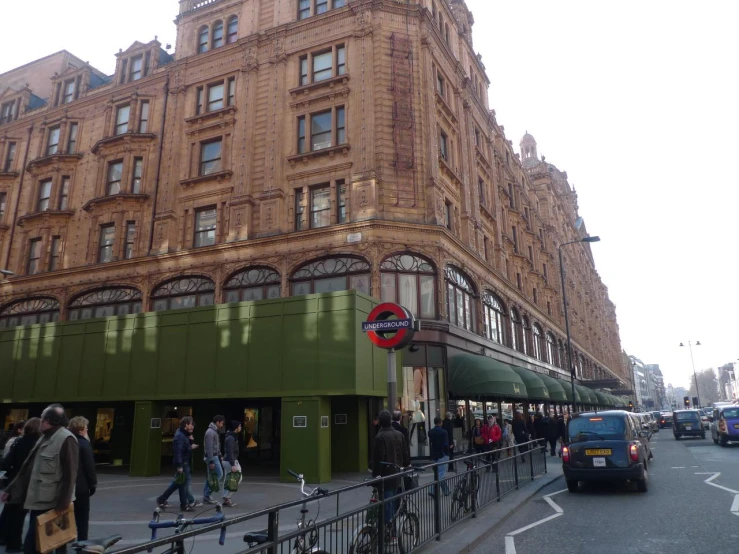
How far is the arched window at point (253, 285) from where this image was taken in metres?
23.2

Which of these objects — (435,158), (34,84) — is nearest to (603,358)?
(435,158)

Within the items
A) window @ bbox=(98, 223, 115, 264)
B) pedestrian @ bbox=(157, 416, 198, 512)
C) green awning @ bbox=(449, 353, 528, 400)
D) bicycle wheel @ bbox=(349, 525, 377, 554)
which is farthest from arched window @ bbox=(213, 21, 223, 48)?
bicycle wheel @ bbox=(349, 525, 377, 554)

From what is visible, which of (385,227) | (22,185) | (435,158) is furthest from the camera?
(22,185)

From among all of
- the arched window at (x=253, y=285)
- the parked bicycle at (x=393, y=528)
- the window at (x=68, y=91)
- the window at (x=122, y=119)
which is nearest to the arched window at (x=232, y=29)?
the window at (x=122, y=119)

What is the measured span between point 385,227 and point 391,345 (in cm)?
1342

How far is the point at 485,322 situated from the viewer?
89.8 feet

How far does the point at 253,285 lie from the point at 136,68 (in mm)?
17434

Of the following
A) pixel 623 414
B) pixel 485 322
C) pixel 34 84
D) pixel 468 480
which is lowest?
pixel 468 480

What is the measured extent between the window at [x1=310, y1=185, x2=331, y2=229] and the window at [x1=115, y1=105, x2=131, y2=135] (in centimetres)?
1348

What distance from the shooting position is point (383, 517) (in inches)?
269

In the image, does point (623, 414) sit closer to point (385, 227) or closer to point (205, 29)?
point (385, 227)

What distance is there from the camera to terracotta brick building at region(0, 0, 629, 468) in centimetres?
2269

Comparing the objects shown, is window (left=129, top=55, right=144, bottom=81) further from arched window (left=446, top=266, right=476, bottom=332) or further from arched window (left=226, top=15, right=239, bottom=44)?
arched window (left=446, top=266, right=476, bottom=332)

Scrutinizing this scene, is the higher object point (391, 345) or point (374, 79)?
point (374, 79)
